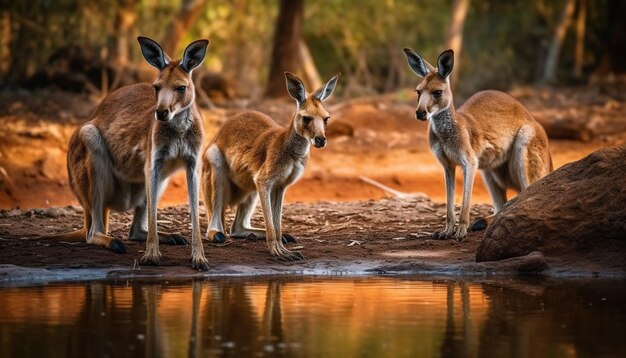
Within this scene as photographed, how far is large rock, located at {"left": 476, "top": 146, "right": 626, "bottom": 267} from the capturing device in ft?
30.1

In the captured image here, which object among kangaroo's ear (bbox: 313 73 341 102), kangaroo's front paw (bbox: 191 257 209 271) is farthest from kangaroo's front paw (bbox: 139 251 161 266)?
kangaroo's ear (bbox: 313 73 341 102)

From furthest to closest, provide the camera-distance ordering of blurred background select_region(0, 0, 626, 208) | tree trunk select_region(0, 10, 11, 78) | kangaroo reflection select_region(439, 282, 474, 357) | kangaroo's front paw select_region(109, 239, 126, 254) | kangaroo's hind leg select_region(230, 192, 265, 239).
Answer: tree trunk select_region(0, 10, 11, 78) < blurred background select_region(0, 0, 626, 208) < kangaroo's hind leg select_region(230, 192, 265, 239) < kangaroo's front paw select_region(109, 239, 126, 254) < kangaroo reflection select_region(439, 282, 474, 357)

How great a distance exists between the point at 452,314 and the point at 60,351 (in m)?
2.60

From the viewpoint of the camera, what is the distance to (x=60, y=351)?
5879 mm

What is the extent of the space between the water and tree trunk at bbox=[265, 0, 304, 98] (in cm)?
1241

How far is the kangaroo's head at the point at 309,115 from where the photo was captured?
9906 mm

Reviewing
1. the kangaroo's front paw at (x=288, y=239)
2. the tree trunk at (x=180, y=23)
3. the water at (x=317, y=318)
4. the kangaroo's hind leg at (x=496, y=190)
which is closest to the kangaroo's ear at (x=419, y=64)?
the kangaroo's hind leg at (x=496, y=190)

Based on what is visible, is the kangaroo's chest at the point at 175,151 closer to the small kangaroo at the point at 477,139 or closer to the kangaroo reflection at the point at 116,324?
the kangaroo reflection at the point at 116,324

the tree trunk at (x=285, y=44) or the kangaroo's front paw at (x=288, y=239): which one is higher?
the tree trunk at (x=285, y=44)

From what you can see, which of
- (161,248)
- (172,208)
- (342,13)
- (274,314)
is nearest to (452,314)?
(274,314)

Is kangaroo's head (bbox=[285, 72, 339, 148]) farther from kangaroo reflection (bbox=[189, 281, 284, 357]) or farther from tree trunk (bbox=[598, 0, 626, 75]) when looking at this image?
tree trunk (bbox=[598, 0, 626, 75])

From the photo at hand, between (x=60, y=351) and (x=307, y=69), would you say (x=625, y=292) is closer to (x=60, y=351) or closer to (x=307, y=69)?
(x=60, y=351)

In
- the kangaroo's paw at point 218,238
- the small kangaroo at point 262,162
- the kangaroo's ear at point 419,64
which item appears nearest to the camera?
the small kangaroo at point 262,162

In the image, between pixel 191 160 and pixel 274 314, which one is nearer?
pixel 274 314
